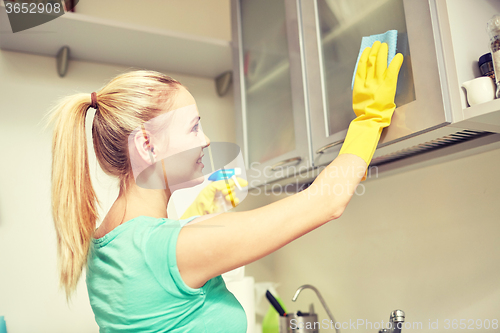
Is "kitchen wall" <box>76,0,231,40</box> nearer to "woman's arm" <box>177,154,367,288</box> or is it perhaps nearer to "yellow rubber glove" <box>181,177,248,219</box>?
"yellow rubber glove" <box>181,177,248,219</box>

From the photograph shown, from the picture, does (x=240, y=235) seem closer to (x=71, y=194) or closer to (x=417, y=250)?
(x=71, y=194)

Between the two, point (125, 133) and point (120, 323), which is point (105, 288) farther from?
point (125, 133)

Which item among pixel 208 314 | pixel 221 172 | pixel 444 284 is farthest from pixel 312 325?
pixel 208 314

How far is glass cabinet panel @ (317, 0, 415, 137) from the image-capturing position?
0.83 meters

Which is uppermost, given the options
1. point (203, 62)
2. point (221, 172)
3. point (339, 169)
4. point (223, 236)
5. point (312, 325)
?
point (203, 62)

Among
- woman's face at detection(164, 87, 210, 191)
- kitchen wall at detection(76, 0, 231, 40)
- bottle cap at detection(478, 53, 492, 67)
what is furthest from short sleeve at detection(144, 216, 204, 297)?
kitchen wall at detection(76, 0, 231, 40)

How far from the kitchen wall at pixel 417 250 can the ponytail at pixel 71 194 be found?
85 cm

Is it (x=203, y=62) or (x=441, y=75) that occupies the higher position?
(x=203, y=62)

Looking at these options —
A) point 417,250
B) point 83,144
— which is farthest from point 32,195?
point 417,250

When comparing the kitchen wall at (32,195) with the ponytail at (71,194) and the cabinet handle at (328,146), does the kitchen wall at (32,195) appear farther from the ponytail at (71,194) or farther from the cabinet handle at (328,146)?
the cabinet handle at (328,146)

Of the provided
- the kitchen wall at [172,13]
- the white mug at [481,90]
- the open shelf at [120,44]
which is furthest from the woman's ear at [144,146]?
the kitchen wall at [172,13]

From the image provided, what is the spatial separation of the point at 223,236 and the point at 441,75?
1.67ft

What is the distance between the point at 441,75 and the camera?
0.73 m

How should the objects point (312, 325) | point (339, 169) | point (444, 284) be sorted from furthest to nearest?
1. point (312, 325)
2. point (444, 284)
3. point (339, 169)
